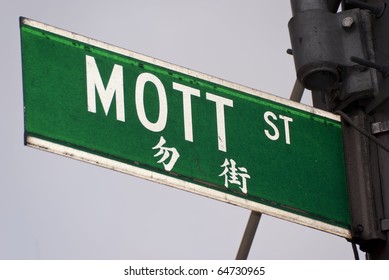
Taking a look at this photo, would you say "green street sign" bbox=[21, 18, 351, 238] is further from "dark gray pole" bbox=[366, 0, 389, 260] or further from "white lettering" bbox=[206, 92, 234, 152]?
"dark gray pole" bbox=[366, 0, 389, 260]

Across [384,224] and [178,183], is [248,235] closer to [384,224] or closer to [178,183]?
[384,224]

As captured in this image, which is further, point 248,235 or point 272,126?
point 248,235

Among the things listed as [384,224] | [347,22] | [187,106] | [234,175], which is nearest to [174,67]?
[187,106]

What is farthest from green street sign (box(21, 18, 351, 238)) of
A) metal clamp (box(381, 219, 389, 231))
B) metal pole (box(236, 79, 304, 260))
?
metal pole (box(236, 79, 304, 260))

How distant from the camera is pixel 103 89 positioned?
7.21 metres

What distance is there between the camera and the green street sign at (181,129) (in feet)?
23.2

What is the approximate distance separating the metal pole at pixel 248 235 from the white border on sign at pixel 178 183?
1.66 feet

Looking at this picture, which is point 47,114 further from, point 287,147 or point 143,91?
point 287,147

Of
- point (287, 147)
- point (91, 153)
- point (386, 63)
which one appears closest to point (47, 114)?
point (91, 153)

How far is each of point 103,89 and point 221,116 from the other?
0.67m

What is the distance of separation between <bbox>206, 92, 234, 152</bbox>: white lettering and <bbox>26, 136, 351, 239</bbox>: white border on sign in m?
0.32

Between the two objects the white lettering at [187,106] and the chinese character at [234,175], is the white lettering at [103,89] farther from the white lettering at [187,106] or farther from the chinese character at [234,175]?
the chinese character at [234,175]

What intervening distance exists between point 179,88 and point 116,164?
1.95ft

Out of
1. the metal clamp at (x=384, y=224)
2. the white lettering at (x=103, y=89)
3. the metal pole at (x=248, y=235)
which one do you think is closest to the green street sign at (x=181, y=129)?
the white lettering at (x=103, y=89)
